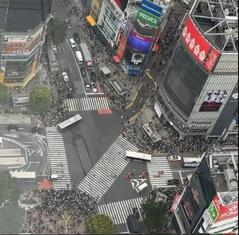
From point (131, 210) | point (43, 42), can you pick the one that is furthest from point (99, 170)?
point (43, 42)

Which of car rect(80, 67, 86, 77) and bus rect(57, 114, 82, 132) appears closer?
bus rect(57, 114, 82, 132)

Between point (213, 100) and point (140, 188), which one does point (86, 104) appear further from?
point (213, 100)

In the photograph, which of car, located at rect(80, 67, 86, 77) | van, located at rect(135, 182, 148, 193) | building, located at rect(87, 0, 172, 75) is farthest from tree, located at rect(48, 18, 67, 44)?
van, located at rect(135, 182, 148, 193)

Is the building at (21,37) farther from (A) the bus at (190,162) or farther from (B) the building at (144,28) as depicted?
(A) the bus at (190,162)

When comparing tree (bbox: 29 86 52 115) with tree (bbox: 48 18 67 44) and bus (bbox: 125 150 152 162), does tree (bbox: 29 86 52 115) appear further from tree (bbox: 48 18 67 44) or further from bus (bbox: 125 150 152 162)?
bus (bbox: 125 150 152 162)

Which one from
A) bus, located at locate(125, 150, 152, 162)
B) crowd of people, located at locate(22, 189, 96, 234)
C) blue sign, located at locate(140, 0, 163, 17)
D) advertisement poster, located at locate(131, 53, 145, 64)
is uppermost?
blue sign, located at locate(140, 0, 163, 17)

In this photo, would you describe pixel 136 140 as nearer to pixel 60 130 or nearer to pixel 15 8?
pixel 60 130

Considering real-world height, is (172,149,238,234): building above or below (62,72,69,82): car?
above
